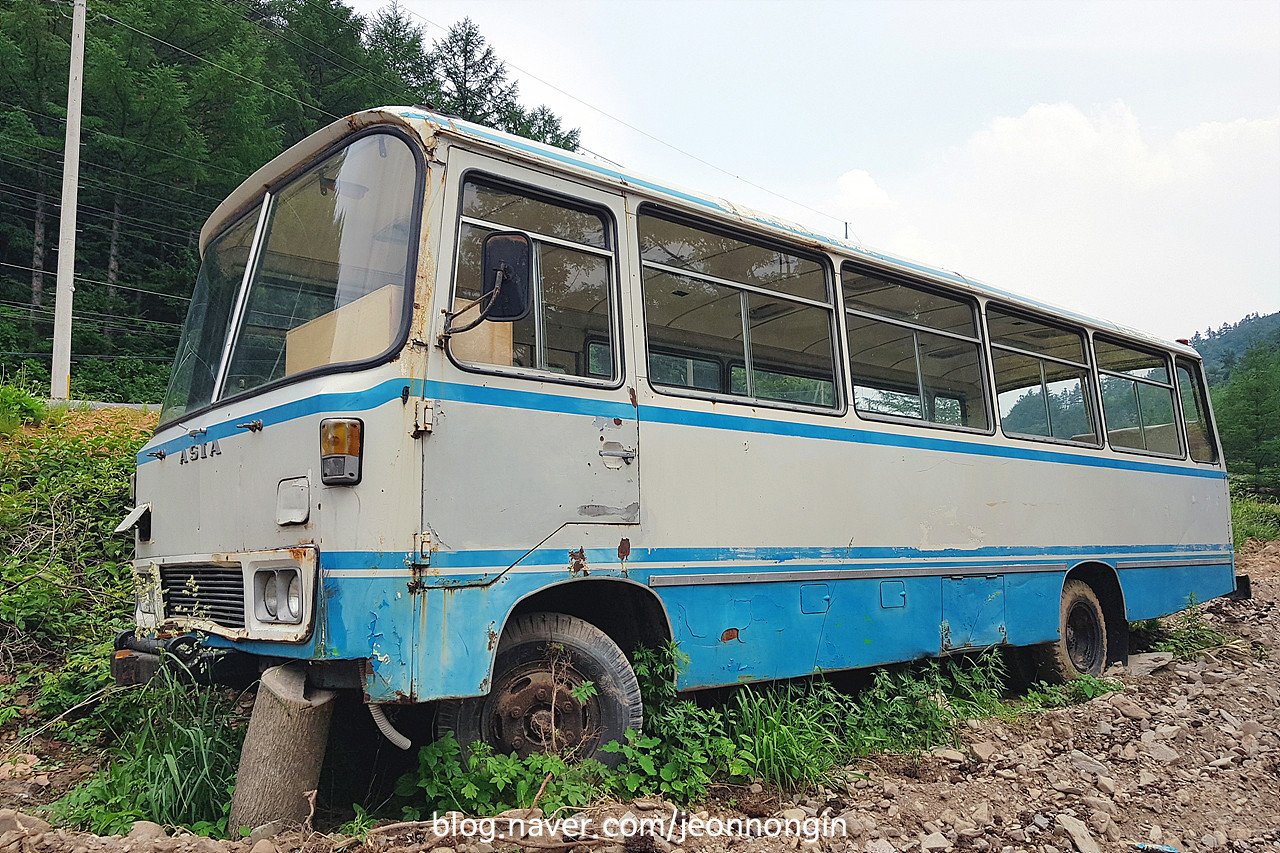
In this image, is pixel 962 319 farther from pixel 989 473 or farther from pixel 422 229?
pixel 422 229

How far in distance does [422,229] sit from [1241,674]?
7.61 meters

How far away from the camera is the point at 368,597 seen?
139 inches

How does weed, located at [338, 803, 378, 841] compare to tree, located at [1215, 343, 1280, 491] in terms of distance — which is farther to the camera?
tree, located at [1215, 343, 1280, 491]

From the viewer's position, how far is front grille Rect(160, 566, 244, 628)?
3953 mm

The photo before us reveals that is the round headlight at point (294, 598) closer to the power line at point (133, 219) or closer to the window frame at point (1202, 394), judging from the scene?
the window frame at point (1202, 394)

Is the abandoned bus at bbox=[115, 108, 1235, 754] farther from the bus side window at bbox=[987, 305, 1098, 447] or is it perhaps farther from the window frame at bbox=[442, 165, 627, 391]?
the bus side window at bbox=[987, 305, 1098, 447]

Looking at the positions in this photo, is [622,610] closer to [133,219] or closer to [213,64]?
[213,64]

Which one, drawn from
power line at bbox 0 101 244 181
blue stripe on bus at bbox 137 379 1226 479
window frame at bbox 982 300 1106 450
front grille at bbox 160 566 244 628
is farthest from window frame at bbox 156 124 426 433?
power line at bbox 0 101 244 181

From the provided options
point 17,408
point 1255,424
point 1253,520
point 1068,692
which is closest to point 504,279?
point 1068,692

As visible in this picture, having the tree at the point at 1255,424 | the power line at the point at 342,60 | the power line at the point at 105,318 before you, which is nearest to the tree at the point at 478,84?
the power line at the point at 342,60

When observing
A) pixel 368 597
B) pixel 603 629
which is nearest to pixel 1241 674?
pixel 603 629

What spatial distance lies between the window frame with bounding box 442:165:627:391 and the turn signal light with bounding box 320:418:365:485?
1.66 ft

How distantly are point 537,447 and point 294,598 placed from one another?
1.17m

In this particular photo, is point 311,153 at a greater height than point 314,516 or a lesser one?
greater
